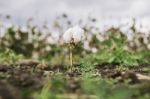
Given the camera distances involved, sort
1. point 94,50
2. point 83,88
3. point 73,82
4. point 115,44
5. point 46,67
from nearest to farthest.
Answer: point 83,88 < point 73,82 < point 46,67 < point 115,44 < point 94,50

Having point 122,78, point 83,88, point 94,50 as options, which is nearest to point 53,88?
point 83,88

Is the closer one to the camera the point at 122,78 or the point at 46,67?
the point at 122,78

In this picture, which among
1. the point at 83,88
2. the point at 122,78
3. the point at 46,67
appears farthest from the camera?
the point at 46,67

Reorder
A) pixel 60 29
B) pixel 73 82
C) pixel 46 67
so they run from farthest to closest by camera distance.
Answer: pixel 60 29 < pixel 46 67 < pixel 73 82

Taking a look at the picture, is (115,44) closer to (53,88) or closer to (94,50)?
(94,50)

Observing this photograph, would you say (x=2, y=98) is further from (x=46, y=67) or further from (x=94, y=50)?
(x=94, y=50)

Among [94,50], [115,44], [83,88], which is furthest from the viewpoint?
[94,50]

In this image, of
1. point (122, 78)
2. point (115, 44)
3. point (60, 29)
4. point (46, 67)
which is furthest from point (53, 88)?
point (60, 29)

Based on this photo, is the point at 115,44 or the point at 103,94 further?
the point at 115,44

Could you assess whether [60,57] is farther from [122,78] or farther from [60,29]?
[122,78]
